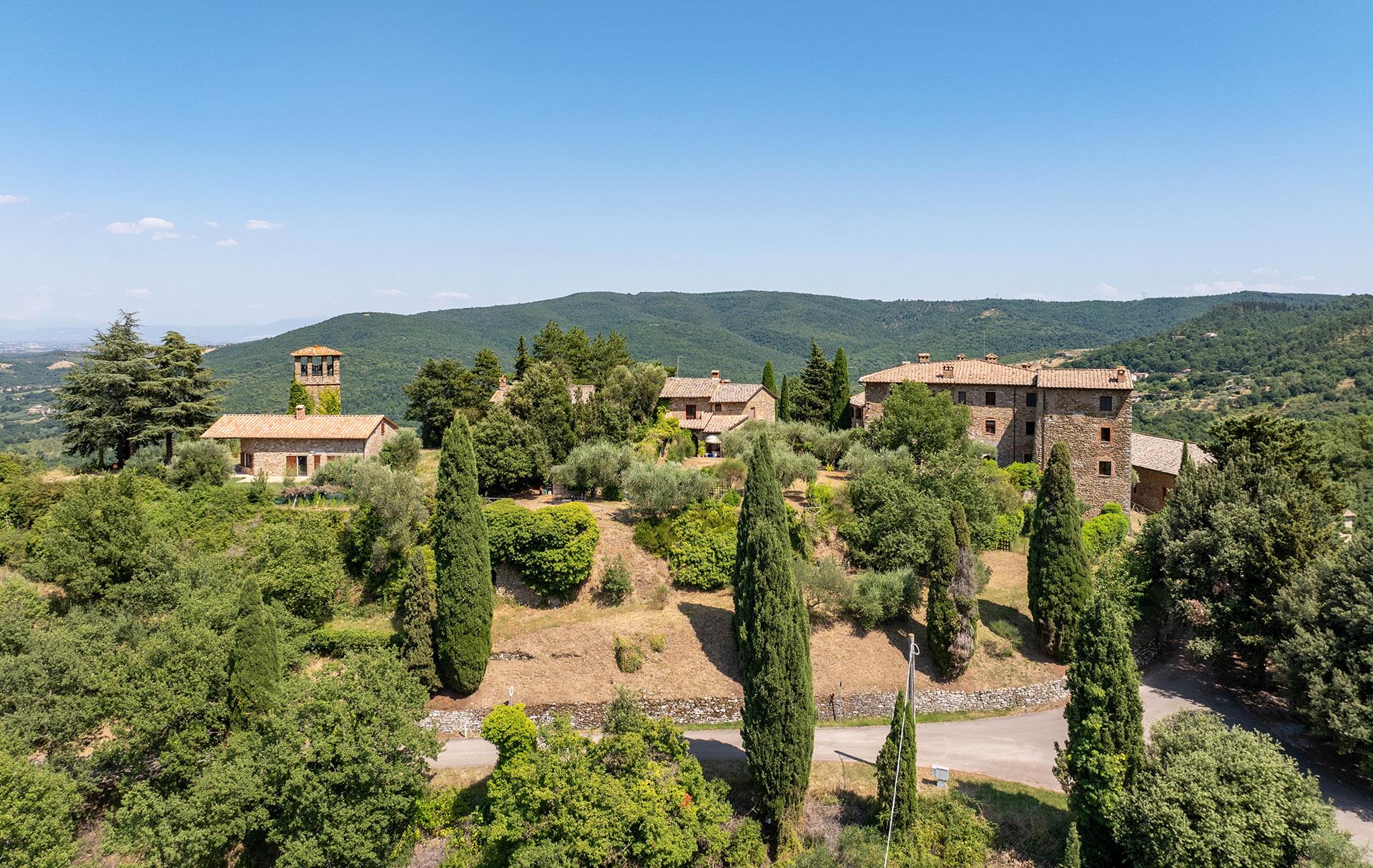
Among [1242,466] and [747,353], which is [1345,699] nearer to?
[1242,466]

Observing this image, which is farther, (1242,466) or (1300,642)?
(1242,466)

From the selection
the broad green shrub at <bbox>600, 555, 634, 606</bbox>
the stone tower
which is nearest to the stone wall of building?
the broad green shrub at <bbox>600, 555, 634, 606</bbox>

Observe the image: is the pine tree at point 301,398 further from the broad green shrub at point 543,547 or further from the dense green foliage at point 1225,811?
the dense green foliage at point 1225,811

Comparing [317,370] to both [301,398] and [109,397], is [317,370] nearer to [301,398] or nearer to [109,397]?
[301,398]

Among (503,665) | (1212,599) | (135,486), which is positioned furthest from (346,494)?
(1212,599)

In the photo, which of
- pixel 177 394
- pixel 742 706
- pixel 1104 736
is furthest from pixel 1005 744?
pixel 177 394

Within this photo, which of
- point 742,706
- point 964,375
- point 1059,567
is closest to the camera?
point 742,706
